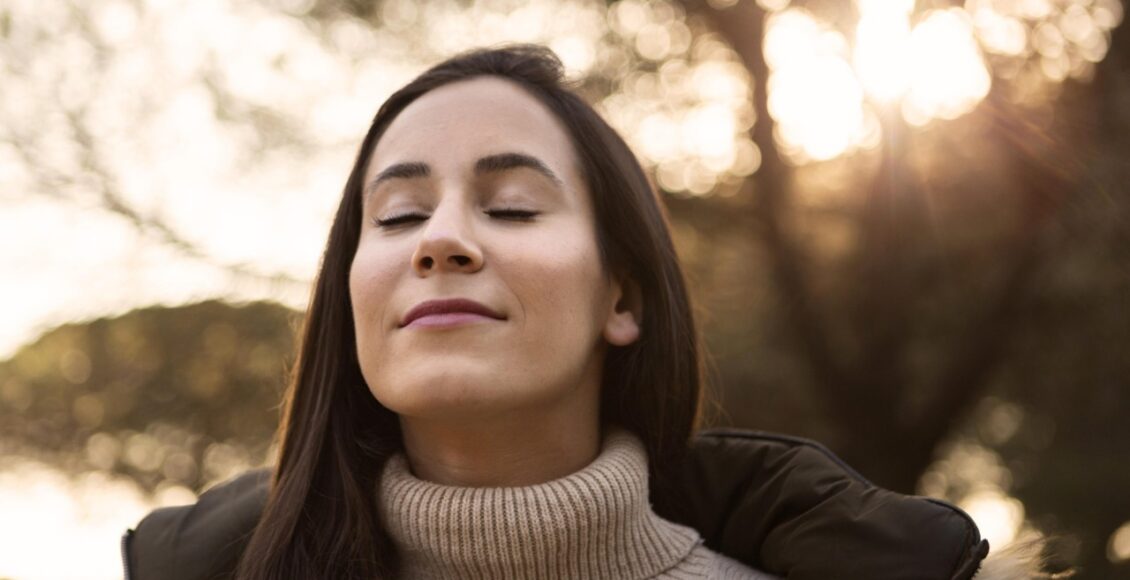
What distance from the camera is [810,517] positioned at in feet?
7.03

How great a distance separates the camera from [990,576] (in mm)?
2018

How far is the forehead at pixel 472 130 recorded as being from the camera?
6.90 feet

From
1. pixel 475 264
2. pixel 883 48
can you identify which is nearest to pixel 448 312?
pixel 475 264

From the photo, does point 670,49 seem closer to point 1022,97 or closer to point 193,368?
point 1022,97

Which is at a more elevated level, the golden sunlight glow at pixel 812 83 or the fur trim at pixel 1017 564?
the golden sunlight glow at pixel 812 83

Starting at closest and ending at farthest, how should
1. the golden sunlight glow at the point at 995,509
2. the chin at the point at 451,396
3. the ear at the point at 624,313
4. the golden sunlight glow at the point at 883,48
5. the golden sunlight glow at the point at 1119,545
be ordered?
the chin at the point at 451,396, the ear at the point at 624,313, the golden sunlight glow at the point at 1119,545, the golden sunlight glow at the point at 883,48, the golden sunlight glow at the point at 995,509

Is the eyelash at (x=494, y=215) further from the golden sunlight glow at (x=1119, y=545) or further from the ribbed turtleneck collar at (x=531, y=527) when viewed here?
the golden sunlight glow at (x=1119, y=545)

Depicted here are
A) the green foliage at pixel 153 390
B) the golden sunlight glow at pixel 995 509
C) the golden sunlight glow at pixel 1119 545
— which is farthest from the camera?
the green foliage at pixel 153 390

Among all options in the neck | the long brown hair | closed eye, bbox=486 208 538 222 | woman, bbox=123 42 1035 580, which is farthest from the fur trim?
closed eye, bbox=486 208 538 222

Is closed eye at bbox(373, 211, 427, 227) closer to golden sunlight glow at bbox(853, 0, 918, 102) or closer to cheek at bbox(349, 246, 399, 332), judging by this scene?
cheek at bbox(349, 246, 399, 332)

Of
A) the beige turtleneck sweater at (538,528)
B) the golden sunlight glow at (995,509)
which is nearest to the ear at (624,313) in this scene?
the beige turtleneck sweater at (538,528)

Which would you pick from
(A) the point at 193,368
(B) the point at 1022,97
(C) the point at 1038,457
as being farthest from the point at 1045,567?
(A) the point at 193,368

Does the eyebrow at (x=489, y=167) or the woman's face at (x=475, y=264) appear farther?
the eyebrow at (x=489, y=167)

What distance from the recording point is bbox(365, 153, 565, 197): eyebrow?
2.08 m
